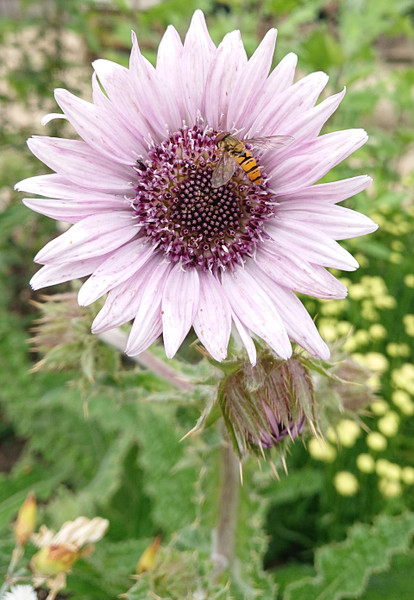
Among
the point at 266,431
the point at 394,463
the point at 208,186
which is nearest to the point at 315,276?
the point at 266,431

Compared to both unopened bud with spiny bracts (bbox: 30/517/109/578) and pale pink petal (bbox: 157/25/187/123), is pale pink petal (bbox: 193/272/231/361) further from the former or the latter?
unopened bud with spiny bracts (bbox: 30/517/109/578)

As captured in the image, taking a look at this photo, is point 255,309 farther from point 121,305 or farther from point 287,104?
point 287,104

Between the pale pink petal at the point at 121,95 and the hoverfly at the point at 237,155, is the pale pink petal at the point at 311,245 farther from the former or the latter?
the pale pink petal at the point at 121,95

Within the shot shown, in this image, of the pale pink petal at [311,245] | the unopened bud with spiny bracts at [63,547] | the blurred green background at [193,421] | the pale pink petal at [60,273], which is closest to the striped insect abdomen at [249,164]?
the pale pink petal at [311,245]

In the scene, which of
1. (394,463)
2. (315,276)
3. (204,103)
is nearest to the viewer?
(315,276)

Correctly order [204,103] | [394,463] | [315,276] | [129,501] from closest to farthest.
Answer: [315,276], [204,103], [394,463], [129,501]

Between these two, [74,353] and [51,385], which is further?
[51,385]

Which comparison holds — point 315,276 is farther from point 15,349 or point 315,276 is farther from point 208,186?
point 15,349
